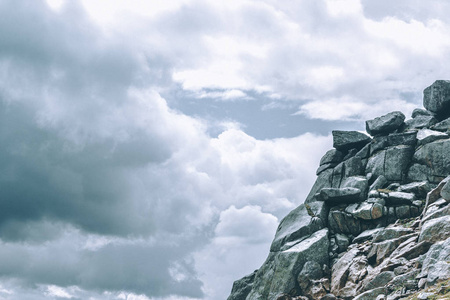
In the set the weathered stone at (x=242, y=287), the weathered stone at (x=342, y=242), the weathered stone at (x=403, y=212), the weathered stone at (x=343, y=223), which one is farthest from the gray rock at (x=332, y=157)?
the weathered stone at (x=242, y=287)

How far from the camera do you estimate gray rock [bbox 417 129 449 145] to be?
219ft

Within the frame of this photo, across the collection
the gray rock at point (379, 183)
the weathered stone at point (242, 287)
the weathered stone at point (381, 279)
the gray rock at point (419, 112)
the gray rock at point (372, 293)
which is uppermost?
the gray rock at point (419, 112)

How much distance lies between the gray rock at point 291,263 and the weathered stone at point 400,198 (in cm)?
928

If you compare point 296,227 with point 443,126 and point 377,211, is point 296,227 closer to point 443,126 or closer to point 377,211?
point 377,211

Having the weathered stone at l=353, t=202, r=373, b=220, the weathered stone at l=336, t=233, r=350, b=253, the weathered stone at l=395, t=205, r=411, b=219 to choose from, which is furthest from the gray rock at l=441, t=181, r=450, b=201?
the weathered stone at l=336, t=233, r=350, b=253

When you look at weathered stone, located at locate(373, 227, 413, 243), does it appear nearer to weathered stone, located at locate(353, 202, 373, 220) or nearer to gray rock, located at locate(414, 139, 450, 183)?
weathered stone, located at locate(353, 202, 373, 220)

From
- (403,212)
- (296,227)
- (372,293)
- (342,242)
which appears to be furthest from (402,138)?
(372,293)

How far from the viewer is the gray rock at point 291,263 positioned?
59.2 metres

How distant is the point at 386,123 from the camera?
76062mm

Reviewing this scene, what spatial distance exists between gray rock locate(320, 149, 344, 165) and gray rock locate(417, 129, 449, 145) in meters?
14.0

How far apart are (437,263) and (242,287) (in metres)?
37.1

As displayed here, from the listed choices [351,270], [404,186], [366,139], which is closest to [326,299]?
[351,270]

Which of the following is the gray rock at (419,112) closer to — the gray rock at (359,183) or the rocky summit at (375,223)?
the rocky summit at (375,223)

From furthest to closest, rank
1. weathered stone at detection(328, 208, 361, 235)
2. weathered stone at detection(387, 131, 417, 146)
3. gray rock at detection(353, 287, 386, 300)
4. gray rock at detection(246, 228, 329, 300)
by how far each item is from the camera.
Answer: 1. weathered stone at detection(387, 131, 417, 146)
2. weathered stone at detection(328, 208, 361, 235)
3. gray rock at detection(246, 228, 329, 300)
4. gray rock at detection(353, 287, 386, 300)
